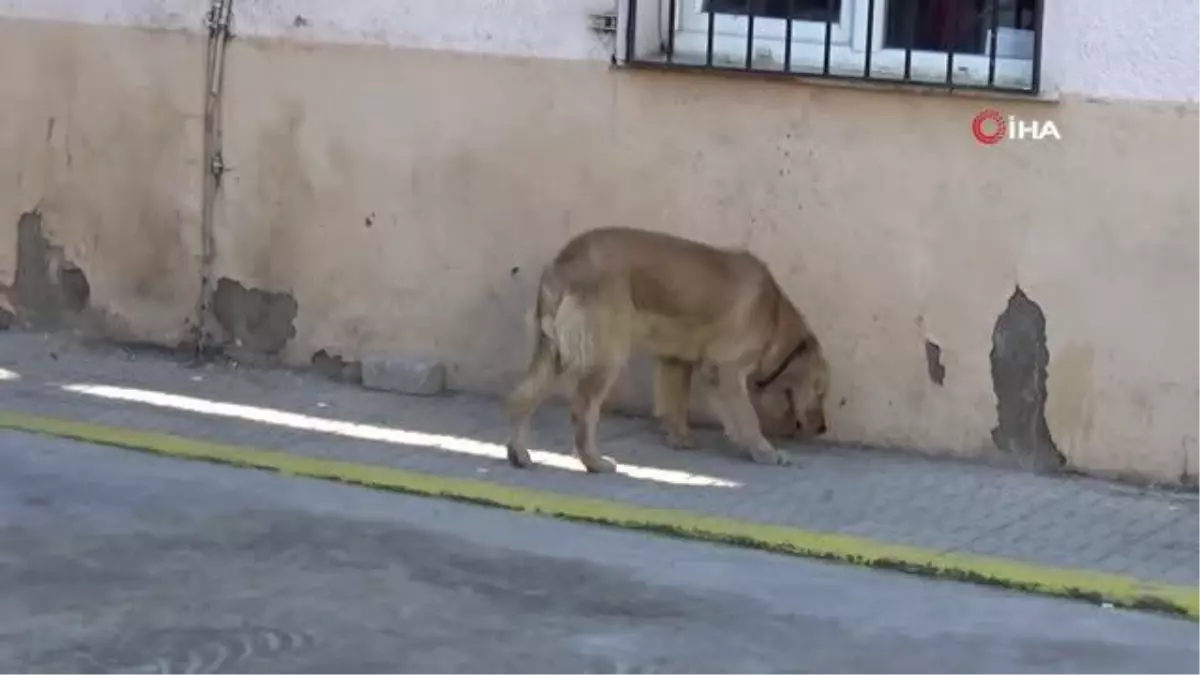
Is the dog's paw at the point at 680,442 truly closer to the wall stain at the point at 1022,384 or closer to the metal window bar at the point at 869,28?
the wall stain at the point at 1022,384

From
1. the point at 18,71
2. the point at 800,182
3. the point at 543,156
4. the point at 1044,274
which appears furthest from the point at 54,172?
the point at 1044,274

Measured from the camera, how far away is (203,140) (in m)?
11.3

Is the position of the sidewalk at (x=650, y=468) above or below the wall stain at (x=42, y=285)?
below

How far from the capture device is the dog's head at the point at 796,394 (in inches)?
380

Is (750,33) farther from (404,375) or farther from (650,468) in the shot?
(404,375)

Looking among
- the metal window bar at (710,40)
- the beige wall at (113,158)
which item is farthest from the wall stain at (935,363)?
the beige wall at (113,158)

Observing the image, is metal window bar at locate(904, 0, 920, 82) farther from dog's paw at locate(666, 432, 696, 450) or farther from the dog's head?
dog's paw at locate(666, 432, 696, 450)

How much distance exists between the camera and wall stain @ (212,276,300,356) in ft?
36.8

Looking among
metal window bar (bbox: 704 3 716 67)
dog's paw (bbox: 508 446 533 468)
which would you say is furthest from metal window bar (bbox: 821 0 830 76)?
dog's paw (bbox: 508 446 533 468)

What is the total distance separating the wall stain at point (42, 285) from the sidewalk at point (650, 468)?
313mm

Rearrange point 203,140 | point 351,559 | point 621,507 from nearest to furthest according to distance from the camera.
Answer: point 351,559 → point 621,507 → point 203,140

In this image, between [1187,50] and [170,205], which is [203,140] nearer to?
[170,205]

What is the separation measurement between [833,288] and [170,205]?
3735 mm

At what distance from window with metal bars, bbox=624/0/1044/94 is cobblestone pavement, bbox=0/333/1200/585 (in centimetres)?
173
